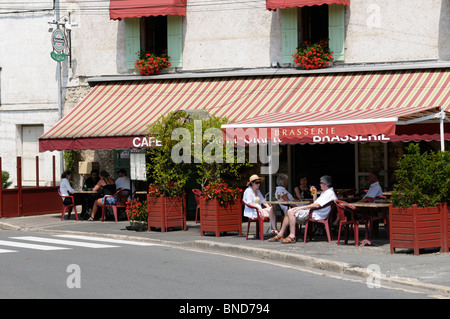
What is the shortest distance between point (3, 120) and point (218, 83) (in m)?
7.07

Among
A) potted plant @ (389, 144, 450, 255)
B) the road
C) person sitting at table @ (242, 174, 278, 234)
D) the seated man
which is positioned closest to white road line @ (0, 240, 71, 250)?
Answer: the road

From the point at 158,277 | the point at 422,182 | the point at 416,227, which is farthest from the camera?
the point at 422,182

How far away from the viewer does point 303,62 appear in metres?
20.4

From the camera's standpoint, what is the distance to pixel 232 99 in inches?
805

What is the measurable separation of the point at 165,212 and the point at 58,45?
771cm

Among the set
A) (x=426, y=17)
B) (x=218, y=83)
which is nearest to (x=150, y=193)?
(x=218, y=83)

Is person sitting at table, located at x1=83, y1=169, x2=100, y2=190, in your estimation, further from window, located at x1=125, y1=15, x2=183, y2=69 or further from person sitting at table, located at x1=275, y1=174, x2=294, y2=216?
person sitting at table, located at x1=275, y1=174, x2=294, y2=216

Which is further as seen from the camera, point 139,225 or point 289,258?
point 139,225

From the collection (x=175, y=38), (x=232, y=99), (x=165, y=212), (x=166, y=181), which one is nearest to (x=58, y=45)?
(x=175, y=38)

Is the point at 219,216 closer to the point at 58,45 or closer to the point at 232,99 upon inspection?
the point at 232,99

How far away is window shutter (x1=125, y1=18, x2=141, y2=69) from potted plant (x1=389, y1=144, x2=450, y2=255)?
37.0 ft

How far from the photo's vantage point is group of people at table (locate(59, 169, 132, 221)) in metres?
20.3
